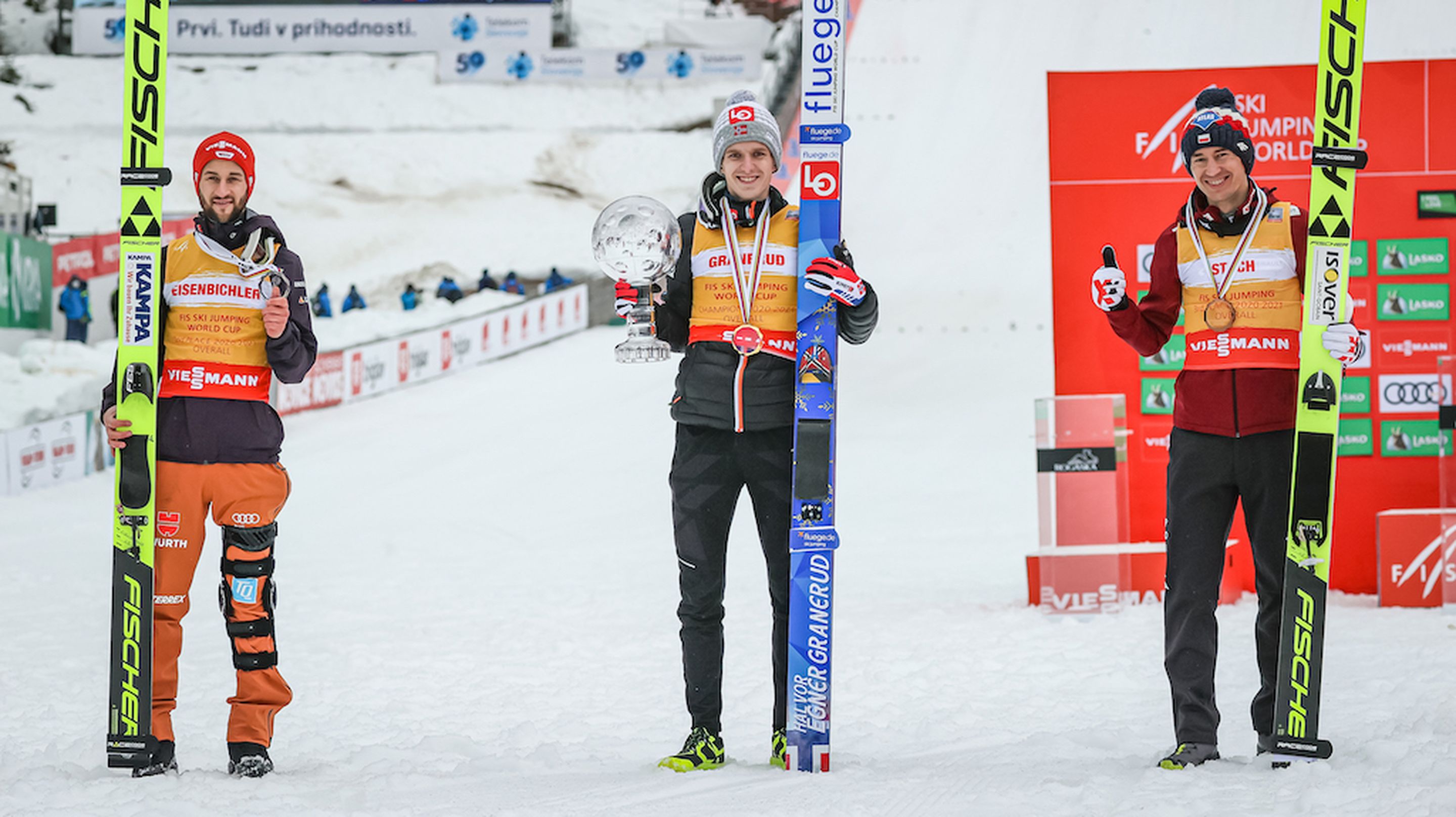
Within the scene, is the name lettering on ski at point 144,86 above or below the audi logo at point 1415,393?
above

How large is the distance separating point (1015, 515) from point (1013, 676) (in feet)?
18.1

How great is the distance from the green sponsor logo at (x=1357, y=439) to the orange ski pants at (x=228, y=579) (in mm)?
5302

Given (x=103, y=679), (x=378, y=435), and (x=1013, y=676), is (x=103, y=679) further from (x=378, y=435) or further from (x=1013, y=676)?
(x=378, y=435)

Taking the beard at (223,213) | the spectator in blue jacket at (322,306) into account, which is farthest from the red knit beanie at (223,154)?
the spectator in blue jacket at (322,306)

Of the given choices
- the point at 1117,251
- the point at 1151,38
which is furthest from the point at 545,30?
the point at 1117,251

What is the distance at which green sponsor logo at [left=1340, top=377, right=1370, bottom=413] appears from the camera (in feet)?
21.7

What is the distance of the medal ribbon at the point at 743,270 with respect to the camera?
3.44 meters

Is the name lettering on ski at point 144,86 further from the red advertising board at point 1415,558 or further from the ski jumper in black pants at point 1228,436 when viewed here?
the red advertising board at point 1415,558

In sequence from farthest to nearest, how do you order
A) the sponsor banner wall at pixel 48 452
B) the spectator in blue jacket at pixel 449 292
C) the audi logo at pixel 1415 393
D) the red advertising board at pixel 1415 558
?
the spectator in blue jacket at pixel 449 292 → the sponsor banner wall at pixel 48 452 → the audi logo at pixel 1415 393 → the red advertising board at pixel 1415 558

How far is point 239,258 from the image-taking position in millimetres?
3434


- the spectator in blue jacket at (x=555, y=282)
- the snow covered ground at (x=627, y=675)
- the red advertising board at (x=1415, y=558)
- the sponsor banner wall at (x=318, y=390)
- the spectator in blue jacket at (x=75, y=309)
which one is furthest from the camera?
the spectator in blue jacket at (x=555, y=282)

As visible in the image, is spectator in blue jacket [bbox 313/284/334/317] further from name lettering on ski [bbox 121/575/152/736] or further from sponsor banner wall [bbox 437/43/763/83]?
name lettering on ski [bbox 121/575/152/736]

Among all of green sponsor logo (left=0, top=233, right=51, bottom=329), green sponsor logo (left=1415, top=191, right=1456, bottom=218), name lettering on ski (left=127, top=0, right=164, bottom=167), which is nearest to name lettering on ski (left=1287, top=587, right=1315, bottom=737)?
name lettering on ski (left=127, top=0, right=164, bottom=167)

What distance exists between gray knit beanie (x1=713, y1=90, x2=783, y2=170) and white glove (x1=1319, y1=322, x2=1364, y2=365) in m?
1.41
